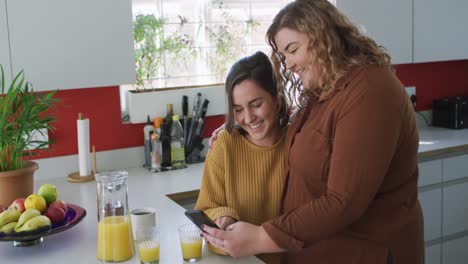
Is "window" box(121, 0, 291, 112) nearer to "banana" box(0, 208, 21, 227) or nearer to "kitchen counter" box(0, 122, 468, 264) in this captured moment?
"kitchen counter" box(0, 122, 468, 264)

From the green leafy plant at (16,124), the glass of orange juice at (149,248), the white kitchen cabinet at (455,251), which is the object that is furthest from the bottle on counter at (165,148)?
the white kitchen cabinet at (455,251)

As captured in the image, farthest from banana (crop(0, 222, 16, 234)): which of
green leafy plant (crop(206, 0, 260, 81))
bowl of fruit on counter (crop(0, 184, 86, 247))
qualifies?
green leafy plant (crop(206, 0, 260, 81))

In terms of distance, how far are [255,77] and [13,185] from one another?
3.40 ft

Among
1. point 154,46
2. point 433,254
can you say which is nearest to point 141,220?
point 154,46

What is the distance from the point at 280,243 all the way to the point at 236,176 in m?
0.41

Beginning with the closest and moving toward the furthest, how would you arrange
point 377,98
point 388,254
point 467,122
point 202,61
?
1. point 377,98
2. point 388,254
3. point 202,61
4. point 467,122

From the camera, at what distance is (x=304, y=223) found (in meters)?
1.46

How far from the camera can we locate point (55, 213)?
188 cm

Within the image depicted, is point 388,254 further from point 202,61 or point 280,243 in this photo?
point 202,61

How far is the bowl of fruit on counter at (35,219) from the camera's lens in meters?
1.75

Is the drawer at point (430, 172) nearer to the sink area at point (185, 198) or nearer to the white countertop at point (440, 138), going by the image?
the white countertop at point (440, 138)

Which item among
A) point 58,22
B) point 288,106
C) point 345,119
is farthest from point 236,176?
point 58,22

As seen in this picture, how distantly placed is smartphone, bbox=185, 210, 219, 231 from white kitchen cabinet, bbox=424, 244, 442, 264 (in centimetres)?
202

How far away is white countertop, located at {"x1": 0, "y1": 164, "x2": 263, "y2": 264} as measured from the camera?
170cm
